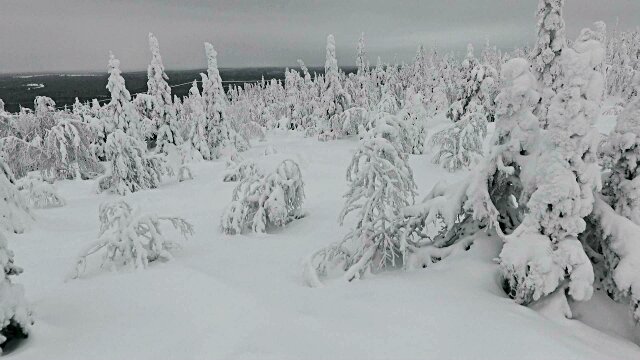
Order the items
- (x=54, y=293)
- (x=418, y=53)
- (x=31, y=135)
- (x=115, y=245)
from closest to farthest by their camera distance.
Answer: (x=54, y=293), (x=115, y=245), (x=31, y=135), (x=418, y=53)

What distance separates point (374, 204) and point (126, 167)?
18175mm

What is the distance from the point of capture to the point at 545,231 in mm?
6117

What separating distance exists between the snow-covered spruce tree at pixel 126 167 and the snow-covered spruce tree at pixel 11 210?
1571 cm

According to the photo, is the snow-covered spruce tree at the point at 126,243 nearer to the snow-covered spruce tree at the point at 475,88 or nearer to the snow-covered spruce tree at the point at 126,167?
the snow-covered spruce tree at the point at 126,167

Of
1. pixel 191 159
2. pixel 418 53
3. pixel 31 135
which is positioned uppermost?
pixel 418 53

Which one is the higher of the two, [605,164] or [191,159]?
[605,164]

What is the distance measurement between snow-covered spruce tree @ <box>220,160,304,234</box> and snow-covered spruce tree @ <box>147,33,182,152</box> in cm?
2048

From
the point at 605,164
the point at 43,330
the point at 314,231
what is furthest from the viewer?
the point at 314,231

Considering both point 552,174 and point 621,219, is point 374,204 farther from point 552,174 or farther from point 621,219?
point 621,219

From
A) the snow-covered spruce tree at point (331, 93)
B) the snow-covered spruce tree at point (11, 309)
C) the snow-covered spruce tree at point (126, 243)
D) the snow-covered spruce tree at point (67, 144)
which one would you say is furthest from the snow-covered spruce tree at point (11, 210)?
the snow-covered spruce tree at point (331, 93)

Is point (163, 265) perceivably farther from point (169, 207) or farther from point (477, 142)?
point (477, 142)

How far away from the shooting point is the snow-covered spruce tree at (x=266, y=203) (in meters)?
11.1

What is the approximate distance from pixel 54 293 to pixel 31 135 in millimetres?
23630

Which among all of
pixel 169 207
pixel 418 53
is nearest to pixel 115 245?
pixel 169 207
